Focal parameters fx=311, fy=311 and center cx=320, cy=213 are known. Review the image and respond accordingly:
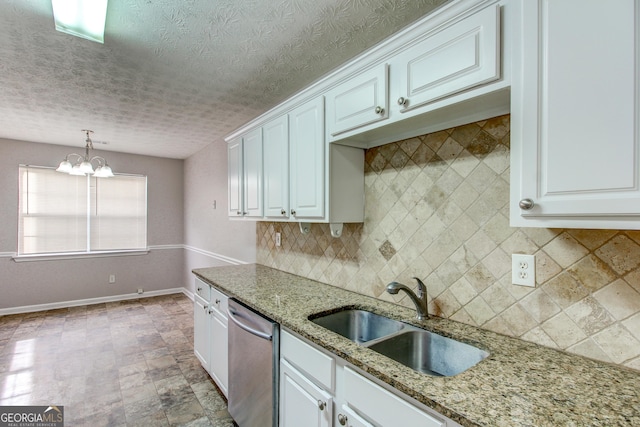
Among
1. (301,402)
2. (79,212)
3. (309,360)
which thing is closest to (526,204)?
(309,360)

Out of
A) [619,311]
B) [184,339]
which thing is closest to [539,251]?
[619,311]

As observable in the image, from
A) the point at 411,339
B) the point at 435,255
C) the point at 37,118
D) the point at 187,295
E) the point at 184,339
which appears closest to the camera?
the point at 411,339

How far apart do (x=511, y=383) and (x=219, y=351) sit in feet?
6.41

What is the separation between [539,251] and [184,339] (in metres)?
3.50

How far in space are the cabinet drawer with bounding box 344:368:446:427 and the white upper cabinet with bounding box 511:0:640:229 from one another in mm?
690

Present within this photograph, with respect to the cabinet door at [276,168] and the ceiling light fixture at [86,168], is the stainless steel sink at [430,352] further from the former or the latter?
the ceiling light fixture at [86,168]

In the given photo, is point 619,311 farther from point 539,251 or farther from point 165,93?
point 165,93

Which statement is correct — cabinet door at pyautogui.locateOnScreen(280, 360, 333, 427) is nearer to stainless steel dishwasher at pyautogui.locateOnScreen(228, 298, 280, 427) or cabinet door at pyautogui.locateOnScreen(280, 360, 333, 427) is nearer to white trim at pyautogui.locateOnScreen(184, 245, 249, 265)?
stainless steel dishwasher at pyautogui.locateOnScreen(228, 298, 280, 427)

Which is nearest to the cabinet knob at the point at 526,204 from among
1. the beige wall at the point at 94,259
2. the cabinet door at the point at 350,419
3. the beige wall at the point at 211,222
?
→ the cabinet door at the point at 350,419

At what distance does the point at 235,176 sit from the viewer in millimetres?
2914

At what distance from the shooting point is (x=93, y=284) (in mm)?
4793

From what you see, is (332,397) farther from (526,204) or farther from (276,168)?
(276,168)

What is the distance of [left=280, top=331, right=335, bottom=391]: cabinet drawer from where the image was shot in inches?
49.9

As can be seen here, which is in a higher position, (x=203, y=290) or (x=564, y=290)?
(x=564, y=290)
